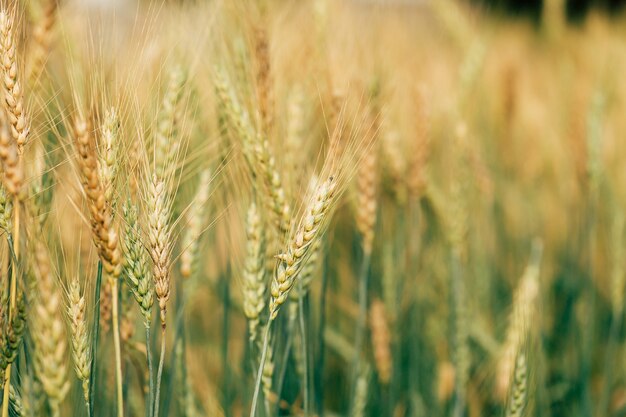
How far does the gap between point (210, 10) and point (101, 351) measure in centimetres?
70

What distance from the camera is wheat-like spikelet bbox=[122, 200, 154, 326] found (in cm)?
73

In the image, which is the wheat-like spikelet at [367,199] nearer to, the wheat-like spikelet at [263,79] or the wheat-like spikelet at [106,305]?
the wheat-like spikelet at [263,79]

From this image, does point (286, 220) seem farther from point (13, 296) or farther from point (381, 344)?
point (381, 344)

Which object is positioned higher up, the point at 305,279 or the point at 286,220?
the point at 286,220

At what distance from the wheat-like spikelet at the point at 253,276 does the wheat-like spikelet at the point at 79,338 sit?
211 millimetres

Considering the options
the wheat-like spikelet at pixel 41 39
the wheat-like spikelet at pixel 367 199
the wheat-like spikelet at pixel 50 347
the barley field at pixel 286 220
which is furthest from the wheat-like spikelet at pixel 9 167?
the wheat-like spikelet at pixel 367 199

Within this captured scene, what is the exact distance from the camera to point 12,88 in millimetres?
761

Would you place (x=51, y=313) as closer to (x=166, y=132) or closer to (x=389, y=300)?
(x=166, y=132)

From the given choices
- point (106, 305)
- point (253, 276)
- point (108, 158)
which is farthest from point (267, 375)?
point (108, 158)

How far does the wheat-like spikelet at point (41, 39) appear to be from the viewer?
1.07m

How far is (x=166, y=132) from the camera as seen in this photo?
0.97 m

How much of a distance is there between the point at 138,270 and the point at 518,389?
1.83 ft

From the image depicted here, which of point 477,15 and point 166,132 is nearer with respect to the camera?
point 166,132

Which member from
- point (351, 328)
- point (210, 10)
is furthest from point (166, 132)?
point (351, 328)
